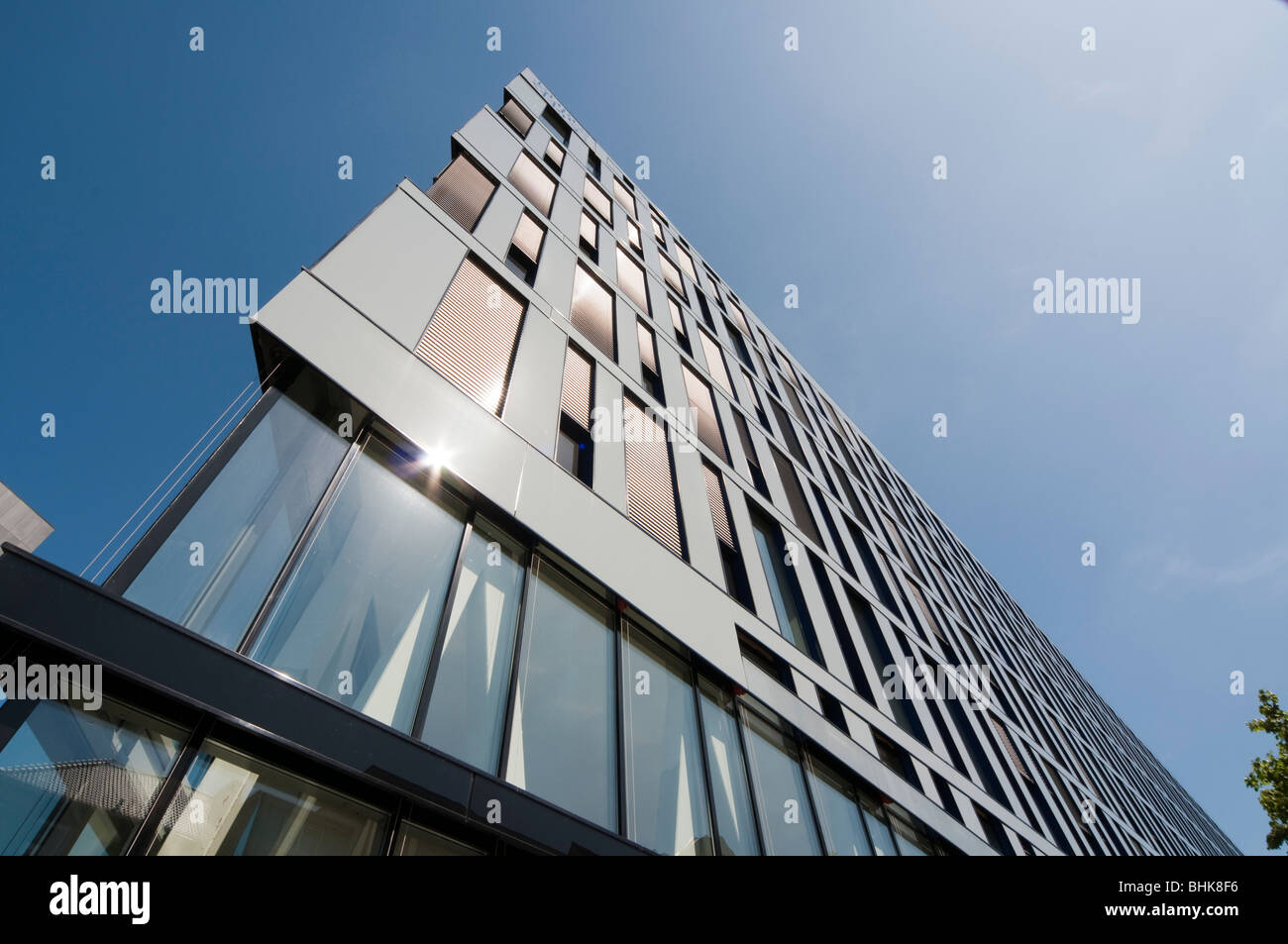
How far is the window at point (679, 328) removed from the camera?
52.8ft

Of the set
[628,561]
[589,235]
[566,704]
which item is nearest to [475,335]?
[628,561]

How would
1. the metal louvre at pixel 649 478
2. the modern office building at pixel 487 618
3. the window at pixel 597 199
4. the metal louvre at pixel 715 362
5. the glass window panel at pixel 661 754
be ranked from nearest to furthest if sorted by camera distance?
the modern office building at pixel 487 618 → the glass window panel at pixel 661 754 → the metal louvre at pixel 649 478 → the metal louvre at pixel 715 362 → the window at pixel 597 199

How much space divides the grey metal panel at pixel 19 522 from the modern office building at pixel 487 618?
577 inches

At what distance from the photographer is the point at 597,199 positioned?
18.5 metres

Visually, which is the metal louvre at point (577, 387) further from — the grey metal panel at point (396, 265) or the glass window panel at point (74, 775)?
the glass window panel at point (74, 775)

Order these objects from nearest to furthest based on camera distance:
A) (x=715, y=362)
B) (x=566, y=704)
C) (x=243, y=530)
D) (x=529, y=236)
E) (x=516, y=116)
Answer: (x=243, y=530) → (x=566, y=704) → (x=529, y=236) → (x=715, y=362) → (x=516, y=116)

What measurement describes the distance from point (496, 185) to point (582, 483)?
792 cm

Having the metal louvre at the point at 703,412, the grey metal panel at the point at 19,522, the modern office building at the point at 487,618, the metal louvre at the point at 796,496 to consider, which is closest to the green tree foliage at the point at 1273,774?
the modern office building at the point at 487,618

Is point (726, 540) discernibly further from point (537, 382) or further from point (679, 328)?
point (679, 328)

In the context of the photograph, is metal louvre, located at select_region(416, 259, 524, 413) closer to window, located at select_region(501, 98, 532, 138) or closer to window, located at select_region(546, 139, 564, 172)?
window, located at select_region(546, 139, 564, 172)

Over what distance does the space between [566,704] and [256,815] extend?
2.93 meters

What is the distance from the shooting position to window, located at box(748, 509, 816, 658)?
35.9 ft

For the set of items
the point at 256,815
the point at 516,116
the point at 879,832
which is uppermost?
the point at 516,116

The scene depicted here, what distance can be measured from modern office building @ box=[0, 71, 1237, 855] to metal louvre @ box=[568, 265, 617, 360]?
0.10 meters
